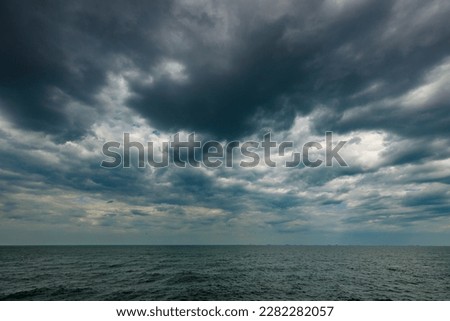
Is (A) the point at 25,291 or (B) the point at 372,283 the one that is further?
(B) the point at 372,283

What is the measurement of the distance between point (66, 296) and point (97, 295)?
3404 millimetres

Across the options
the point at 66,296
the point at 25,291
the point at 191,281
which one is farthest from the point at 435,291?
the point at 25,291

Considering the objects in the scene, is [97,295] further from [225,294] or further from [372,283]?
[372,283]

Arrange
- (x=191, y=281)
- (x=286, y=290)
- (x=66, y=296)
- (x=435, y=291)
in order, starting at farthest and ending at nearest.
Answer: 1. (x=191, y=281)
2. (x=435, y=291)
3. (x=286, y=290)
4. (x=66, y=296)
